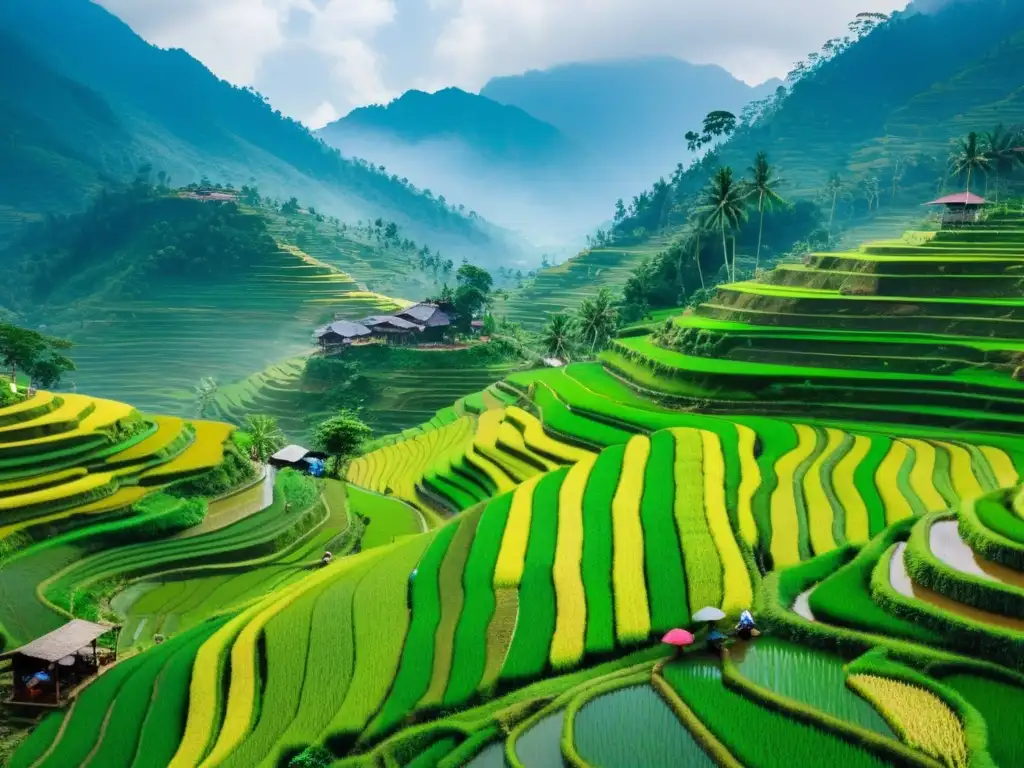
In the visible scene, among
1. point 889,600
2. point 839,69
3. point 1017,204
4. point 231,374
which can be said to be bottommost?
point 231,374

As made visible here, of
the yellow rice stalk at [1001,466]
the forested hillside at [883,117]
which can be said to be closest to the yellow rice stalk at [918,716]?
the yellow rice stalk at [1001,466]

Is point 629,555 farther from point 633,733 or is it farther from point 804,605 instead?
point 633,733

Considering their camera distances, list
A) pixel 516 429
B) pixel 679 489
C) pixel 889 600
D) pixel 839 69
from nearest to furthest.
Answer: pixel 889 600
pixel 679 489
pixel 516 429
pixel 839 69

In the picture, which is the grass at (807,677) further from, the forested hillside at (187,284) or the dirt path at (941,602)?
the forested hillside at (187,284)

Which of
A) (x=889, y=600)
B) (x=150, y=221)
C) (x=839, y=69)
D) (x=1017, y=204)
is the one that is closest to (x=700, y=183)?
→ (x=839, y=69)

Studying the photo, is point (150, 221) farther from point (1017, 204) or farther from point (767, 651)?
point (767, 651)

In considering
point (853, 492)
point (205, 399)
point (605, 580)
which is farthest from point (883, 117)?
point (605, 580)
